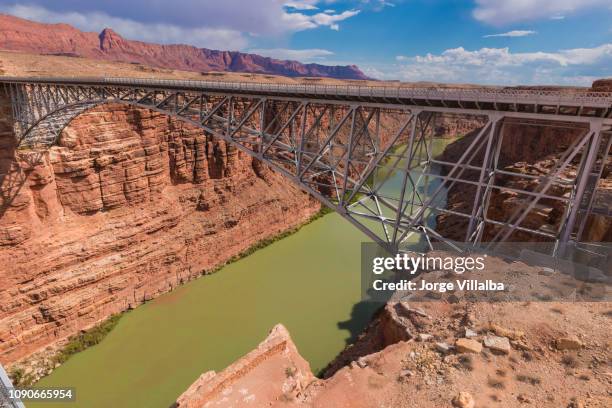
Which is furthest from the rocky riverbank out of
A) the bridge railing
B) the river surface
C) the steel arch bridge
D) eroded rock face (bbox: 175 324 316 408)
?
the river surface

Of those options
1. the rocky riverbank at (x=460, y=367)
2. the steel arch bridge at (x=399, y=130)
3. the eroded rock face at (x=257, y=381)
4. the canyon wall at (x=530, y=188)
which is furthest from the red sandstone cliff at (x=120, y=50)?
the rocky riverbank at (x=460, y=367)

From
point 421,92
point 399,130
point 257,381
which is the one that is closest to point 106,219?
point 257,381

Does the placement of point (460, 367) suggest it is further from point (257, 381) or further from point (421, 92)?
point (421, 92)

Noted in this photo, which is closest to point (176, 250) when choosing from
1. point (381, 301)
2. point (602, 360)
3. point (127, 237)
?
point (127, 237)

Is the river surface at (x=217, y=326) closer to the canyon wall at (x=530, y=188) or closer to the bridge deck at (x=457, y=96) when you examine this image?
the canyon wall at (x=530, y=188)

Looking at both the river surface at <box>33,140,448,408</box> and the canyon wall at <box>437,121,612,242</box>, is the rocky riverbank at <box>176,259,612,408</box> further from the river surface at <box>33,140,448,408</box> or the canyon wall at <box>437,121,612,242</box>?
the river surface at <box>33,140,448,408</box>

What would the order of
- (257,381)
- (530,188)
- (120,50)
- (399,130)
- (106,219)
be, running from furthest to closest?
(120,50), (106,219), (530,188), (399,130), (257,381)
